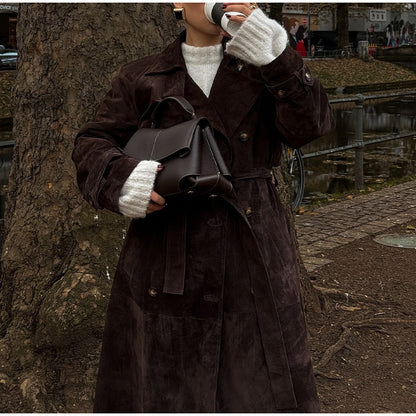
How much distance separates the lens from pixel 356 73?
33.6 meters

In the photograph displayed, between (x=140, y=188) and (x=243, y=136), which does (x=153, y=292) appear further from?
(x=243, y=136)

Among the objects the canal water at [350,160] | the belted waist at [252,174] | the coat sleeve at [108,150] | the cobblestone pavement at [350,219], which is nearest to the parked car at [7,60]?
the canal water at [350,160]

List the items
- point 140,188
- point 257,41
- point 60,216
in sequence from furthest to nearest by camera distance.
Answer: point 60,216 < point 140,188 < point 257,41

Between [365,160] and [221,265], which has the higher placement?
[221,265]

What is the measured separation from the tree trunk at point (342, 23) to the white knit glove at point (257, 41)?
3458 centimetres

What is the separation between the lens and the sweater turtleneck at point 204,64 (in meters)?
2.45

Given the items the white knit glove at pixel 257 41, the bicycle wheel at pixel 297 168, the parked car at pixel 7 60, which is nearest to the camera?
the white knit glove at pixel 257 41

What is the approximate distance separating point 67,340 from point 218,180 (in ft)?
5.53

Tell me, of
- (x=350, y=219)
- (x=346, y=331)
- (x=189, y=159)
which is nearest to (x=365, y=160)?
(x=350, y=219)

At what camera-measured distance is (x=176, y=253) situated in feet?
7.81

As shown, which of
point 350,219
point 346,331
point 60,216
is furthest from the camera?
point 350,219

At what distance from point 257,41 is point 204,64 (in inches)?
13.1

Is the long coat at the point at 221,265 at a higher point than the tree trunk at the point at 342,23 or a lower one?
higher

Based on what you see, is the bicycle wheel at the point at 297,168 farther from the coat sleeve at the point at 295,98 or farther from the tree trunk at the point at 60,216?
the coat sleeve at the point at 295,98
